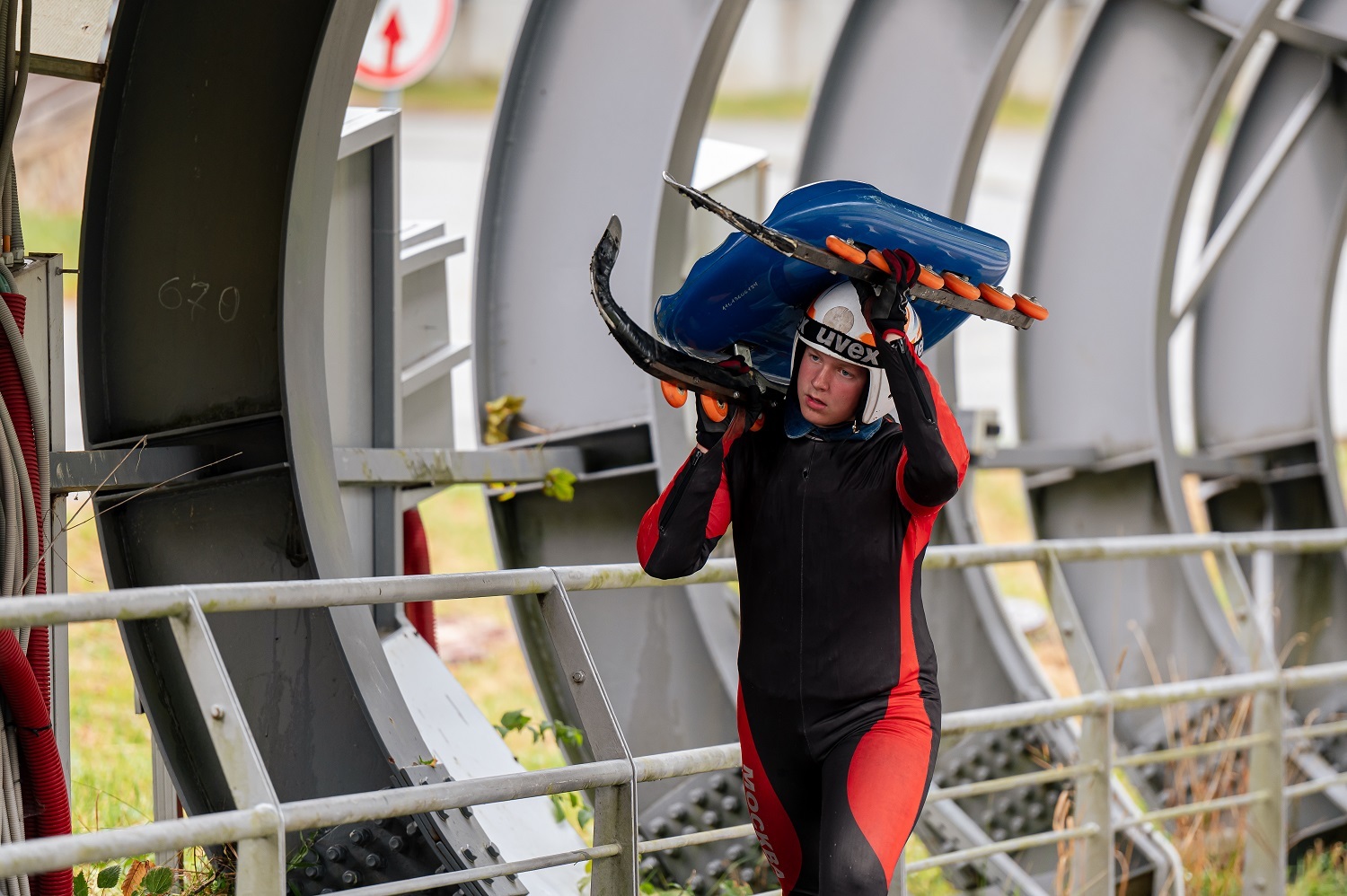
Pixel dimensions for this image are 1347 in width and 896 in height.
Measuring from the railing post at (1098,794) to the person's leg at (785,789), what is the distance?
5.47 ft

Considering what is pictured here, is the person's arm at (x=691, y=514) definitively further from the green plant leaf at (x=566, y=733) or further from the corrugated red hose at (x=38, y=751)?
the green plant leaf at (x=566, y=733)

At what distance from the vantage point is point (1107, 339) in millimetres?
6855

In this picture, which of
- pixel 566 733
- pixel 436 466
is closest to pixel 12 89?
pixel 436 466

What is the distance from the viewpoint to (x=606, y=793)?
9.39 ft

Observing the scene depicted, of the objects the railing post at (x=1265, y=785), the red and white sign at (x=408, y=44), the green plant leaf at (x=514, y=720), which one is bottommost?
the railing post at (x=1265, y=785)

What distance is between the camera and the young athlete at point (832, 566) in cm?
258

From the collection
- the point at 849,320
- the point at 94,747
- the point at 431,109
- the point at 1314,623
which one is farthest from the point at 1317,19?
the point at 431,109

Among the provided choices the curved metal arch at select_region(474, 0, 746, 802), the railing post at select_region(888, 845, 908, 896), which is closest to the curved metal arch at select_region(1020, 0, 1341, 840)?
the curved metal arch at select_region(474, 0, 746, 802)

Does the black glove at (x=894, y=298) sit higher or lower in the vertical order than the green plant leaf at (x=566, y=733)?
higher

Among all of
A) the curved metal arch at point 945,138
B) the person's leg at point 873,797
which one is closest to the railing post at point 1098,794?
the curved metal arch at point 945,138

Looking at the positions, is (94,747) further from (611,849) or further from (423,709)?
(611,849)

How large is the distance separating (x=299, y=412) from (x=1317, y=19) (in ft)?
20.2

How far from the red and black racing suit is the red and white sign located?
15.6 ft

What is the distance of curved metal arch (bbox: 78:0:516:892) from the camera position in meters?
3.25
